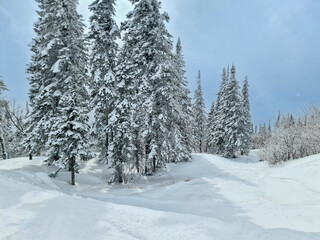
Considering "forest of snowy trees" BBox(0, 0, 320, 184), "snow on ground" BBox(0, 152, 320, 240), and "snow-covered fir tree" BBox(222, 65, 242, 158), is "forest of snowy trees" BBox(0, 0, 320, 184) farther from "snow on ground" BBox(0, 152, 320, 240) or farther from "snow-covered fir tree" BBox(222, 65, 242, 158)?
"snow-covered fir tree" BBox(222, 65, 242, 158)

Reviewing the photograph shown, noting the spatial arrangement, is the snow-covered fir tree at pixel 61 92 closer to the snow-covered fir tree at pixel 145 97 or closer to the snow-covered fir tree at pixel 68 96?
the snow-covered fir tree at pixel 68 96

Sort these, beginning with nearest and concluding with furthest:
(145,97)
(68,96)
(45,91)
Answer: (68,96), (145,97), (45,91)

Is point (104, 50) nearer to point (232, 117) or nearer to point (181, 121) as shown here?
point (181, 121)

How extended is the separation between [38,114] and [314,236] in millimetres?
20769

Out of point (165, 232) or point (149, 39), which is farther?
point (149, 39)

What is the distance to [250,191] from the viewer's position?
30.7ft

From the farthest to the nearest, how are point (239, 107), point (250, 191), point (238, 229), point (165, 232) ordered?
point (239, 107) < point (250, 191) < point (238, 229) < point (165, 232)

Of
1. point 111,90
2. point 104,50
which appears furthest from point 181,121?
point 104,50

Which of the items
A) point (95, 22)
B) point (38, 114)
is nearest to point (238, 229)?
point (95, 22)

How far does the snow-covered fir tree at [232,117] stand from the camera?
1254 inches

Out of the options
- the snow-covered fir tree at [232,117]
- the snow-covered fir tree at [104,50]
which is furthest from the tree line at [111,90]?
the snow-covered fir tree at [232,117]

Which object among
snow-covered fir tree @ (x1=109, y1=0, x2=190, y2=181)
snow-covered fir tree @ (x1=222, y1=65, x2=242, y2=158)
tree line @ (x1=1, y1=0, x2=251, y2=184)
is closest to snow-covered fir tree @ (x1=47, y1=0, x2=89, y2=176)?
tree line @ (x1=1, y1=0, x2=251, y2=184)

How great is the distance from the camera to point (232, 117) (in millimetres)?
32188

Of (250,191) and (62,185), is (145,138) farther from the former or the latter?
(250,191)
